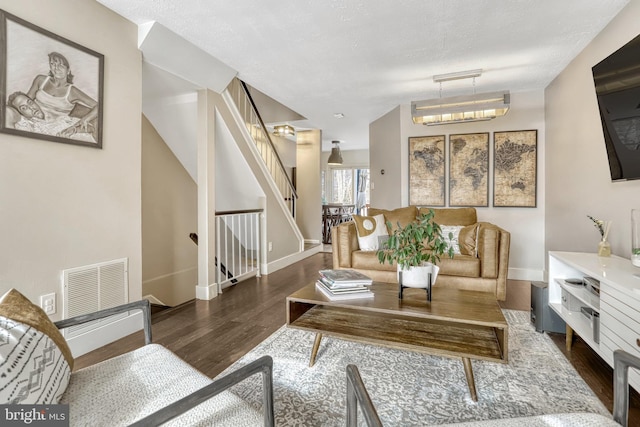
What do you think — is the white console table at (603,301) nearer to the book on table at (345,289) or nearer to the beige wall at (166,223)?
the book on table at (345,289)

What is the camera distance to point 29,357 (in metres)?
0.85

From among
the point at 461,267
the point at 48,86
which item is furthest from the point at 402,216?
the point at 48,86

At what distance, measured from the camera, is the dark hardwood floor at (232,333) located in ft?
6.17

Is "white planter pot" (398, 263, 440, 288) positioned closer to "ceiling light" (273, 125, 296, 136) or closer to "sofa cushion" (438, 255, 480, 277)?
"sofa cushion" (438, 255, 480, 277)

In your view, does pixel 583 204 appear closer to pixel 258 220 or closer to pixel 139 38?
pixel 258 220

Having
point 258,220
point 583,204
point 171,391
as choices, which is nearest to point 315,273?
point 258,220

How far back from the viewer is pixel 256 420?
89cm

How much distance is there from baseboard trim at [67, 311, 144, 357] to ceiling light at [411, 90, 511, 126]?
3266 mm

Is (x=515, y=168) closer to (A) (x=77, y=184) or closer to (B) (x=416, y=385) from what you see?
(B) (x=416, y=385)

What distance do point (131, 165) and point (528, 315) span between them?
3608 millimetres

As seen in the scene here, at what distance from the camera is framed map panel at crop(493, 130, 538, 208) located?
3.99 m

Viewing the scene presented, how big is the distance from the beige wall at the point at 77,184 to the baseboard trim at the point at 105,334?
0.19 m

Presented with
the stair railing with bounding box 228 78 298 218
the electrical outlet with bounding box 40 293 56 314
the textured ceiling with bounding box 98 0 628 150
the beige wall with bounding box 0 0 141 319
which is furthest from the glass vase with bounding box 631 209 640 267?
the stair railing with bounding box 228 78 298 218

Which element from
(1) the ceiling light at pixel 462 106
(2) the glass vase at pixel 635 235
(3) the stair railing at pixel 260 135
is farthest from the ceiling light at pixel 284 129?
(2) the glass vase at pixel 635 235
